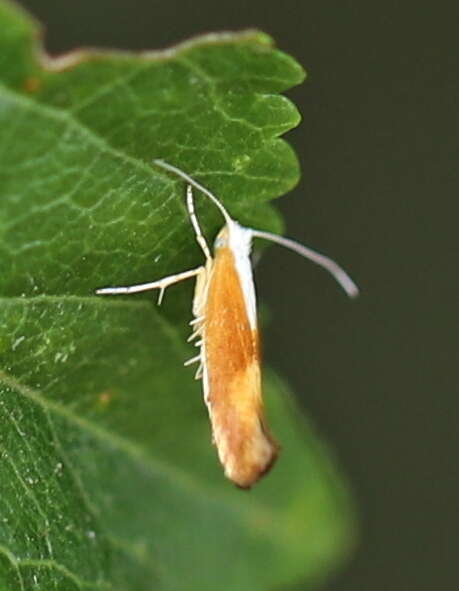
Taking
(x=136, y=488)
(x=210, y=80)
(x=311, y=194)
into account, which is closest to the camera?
(x=210, y=80)

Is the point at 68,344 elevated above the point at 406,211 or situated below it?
above

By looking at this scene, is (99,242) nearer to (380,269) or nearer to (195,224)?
(195,224)

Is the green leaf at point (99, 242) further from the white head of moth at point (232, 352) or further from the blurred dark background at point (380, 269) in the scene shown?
the blurred dark background at point (380, 269)

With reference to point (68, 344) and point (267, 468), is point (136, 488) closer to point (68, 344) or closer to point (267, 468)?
point (267, 468)

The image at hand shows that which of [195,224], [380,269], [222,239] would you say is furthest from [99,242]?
[380,269]

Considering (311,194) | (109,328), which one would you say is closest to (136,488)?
(109,328)

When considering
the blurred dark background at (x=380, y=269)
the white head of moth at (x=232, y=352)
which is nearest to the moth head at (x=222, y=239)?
the white head of moth at (x=232, y=352)

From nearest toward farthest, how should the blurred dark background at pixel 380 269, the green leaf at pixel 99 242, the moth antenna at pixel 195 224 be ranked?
1. the green leaf at pixel 99 242
2. the moth antenna at pixel 195 224
3. the blurred dark background at pixel 380 269
